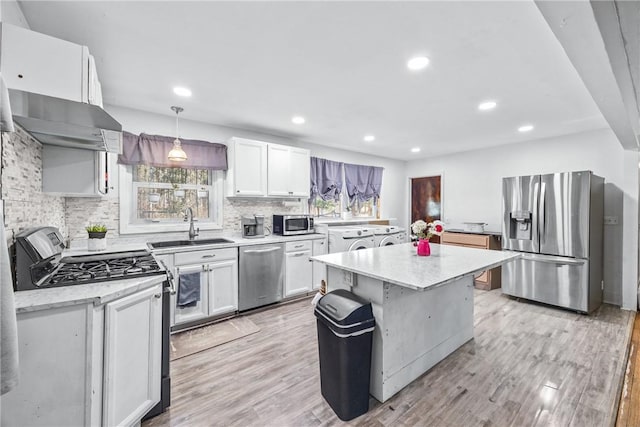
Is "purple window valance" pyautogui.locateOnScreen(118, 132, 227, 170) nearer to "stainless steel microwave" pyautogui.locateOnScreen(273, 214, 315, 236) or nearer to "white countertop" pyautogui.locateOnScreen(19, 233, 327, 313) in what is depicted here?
"stainless steel microwave" pyautogui.locateOnScreen(273, 214, 315, 236)

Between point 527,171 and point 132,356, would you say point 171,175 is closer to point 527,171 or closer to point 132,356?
point 132,356

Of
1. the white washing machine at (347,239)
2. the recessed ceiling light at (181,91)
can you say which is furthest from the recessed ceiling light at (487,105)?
the recessed ceiling light at (181,91)

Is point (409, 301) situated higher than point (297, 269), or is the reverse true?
point (409, 301)

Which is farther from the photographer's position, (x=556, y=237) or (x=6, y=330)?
(x=556, y=237)

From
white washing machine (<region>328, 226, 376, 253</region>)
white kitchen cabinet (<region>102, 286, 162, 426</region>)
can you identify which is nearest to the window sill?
white washing machine (<region>328, 226, 376, 253</region>)

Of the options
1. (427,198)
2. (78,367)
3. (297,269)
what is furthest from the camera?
(427,198)

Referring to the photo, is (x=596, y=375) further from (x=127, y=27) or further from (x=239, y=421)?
(x=127, y=27)

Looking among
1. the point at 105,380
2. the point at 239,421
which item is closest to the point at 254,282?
the point at 239,421

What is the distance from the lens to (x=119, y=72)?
2346mm

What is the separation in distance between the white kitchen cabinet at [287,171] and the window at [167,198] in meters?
0.72

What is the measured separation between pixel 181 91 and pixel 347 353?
109 inches

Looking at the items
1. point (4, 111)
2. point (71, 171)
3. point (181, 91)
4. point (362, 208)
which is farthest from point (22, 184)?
point (362, 208)

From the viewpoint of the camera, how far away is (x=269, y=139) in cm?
426

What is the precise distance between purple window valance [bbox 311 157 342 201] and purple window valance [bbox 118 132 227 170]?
1642mm
